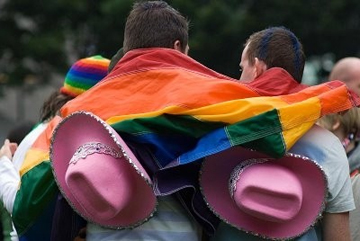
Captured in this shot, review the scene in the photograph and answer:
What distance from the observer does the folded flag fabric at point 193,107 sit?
11.5 ft

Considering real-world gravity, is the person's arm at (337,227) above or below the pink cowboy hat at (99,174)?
below

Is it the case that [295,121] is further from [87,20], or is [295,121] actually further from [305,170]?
[87,20]

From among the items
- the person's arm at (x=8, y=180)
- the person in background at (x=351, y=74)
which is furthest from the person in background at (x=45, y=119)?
the person in background at (x=351, y=74)

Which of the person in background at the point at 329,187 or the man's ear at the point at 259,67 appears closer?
the person in background at the point at 329,187

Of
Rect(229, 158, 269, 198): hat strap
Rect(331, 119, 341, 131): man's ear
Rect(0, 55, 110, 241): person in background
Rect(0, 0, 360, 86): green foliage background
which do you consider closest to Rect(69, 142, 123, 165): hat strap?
Rect(229, 158, 269, 198): hat strap

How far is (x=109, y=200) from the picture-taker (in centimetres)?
342

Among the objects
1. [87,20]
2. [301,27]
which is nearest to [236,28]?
[301,27]

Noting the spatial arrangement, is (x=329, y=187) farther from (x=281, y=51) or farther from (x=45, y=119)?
(x=45, y=119)

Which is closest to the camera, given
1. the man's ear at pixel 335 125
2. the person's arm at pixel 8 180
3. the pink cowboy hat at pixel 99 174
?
the pink cowboy hat at pixel 99 174

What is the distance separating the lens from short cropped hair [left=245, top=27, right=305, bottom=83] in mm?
3863

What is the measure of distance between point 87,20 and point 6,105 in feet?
33.6

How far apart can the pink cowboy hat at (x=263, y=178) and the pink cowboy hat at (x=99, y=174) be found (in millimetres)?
253

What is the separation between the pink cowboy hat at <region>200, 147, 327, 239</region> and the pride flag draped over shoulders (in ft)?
0.27

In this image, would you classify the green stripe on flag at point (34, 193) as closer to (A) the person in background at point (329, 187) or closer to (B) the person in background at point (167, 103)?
(B) the person in background at point (167, 103)
